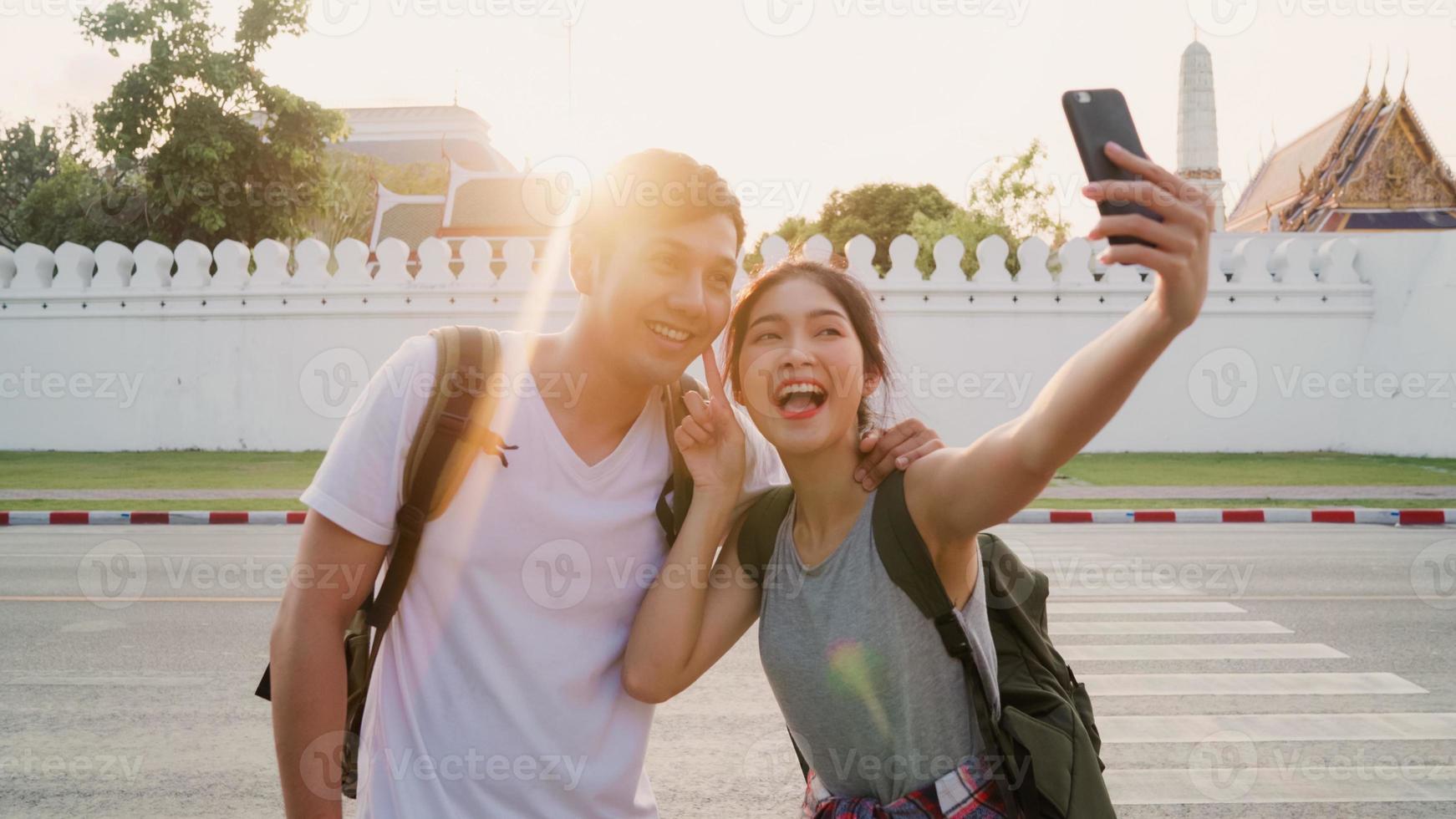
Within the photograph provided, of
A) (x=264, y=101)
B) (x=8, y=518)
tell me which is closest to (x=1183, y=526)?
(x=8, y=518)

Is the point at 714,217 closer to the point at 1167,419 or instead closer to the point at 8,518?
the point at 8,518

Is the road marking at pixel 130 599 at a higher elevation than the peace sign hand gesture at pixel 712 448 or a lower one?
lower

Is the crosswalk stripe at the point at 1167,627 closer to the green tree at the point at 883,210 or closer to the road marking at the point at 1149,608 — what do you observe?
the road marking at the point at 1149,608

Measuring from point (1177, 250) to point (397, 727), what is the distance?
152cm

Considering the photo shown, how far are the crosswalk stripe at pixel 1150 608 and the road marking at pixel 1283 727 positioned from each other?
2091 mm

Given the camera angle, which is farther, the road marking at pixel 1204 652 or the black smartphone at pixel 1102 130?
the road marking at pixel 1204 652

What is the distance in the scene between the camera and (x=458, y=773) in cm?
185

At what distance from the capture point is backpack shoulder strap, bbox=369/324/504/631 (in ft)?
5.98

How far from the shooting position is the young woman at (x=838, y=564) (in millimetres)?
1731

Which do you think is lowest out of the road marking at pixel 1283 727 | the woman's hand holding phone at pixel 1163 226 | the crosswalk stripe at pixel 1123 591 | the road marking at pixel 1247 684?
the crosswalk stripe at pixel 1123 591

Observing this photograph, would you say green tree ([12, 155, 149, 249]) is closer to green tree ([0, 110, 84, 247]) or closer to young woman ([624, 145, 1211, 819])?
green tree ([0, 110, 84, 247])

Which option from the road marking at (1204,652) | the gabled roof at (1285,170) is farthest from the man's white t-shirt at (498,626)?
the gabled roof at (1285,170)

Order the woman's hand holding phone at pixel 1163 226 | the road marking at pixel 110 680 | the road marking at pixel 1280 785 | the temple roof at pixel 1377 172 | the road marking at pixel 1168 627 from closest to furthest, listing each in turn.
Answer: the woman's hand holding phone at pixel 1163 226
the road marking at pixel 1280 785
the road marking at pixel 110 680
the road marking at pixel 1168 627
the temple roof at pixel 1377 172

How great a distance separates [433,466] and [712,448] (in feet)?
1.76
